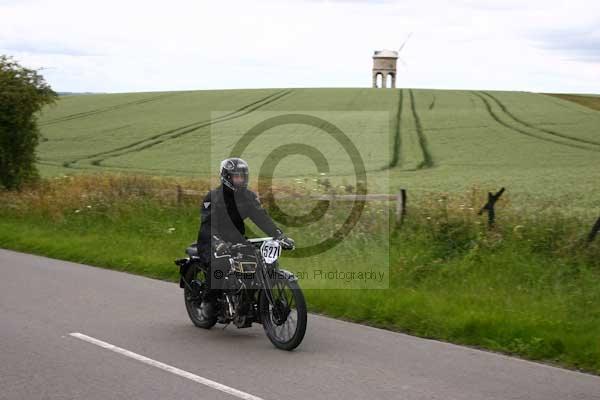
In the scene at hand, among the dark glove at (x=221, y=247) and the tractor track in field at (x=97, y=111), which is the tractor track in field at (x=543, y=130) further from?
the dark glove at (x=221, y=247)

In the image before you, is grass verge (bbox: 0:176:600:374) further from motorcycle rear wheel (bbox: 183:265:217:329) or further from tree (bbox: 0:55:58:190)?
tree (bbox: 0:55:58:190)

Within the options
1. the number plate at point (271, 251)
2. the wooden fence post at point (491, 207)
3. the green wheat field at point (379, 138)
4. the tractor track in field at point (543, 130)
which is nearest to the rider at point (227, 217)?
the number plate at point (271, 251)

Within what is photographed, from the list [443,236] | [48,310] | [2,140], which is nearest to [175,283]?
[48,310]

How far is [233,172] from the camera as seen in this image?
7762mm

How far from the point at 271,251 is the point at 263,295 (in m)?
0.51

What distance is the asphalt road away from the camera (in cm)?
592

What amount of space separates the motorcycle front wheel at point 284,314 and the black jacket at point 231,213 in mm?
751

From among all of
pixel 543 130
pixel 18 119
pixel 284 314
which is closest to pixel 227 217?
pixel 284 314

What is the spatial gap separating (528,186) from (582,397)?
1886 cm

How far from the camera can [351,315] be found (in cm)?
902

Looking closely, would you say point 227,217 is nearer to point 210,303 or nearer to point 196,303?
point 210,303

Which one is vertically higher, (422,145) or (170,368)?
(422,145)

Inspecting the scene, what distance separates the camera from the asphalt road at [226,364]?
592 centimetres

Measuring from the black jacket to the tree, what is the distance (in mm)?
16505
